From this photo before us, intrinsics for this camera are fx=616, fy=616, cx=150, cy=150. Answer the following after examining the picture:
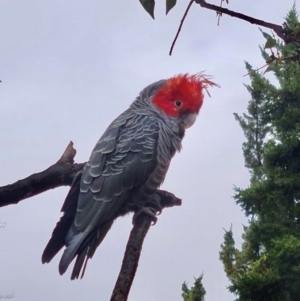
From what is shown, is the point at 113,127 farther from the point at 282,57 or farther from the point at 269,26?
the point at 269,26

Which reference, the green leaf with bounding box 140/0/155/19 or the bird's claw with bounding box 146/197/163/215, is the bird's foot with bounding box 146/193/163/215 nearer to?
the bird's claw with bounding box 146/197/163/215

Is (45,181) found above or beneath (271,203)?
beneath

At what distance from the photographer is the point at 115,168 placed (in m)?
2.21

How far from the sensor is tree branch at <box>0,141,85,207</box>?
70.4 inches

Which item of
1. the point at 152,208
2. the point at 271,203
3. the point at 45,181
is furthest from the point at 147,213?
the point at 271,203

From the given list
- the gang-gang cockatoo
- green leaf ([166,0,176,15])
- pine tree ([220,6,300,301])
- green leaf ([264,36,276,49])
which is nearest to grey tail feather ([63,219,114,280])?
the gang-gang cockatoo

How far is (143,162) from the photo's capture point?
2270mm

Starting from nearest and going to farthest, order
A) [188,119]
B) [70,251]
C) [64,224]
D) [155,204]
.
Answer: [70,251]
[64,224]
[155,204]
[188,119]

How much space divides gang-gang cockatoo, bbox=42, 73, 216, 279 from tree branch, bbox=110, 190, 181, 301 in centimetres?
12

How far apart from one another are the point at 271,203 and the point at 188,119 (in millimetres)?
3748

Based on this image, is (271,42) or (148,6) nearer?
(148,6)

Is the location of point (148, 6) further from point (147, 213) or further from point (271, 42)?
point (147, 213)

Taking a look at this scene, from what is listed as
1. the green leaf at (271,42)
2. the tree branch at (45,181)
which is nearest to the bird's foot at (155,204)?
the tree branch at (45,181)

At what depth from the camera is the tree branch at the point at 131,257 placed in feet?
4.52
